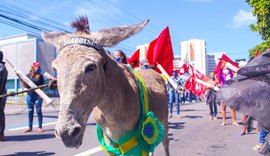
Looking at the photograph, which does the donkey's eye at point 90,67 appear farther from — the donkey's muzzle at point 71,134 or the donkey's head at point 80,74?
the donkey's muzzle at point 71,134

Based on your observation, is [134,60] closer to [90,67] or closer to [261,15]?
[90,67]

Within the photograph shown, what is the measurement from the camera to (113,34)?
99.2 inches

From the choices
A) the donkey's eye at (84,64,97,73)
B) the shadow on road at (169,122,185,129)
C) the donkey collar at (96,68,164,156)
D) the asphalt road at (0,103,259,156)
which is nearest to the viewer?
the donkey's eye at (84,64,97,73)

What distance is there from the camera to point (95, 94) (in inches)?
90.0

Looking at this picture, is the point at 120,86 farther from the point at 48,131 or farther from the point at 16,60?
the point at 16,60

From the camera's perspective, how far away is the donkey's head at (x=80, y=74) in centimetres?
197

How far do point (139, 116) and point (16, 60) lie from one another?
37.0m

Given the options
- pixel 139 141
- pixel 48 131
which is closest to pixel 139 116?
pixel 139 141

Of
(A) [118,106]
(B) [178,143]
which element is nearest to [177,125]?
(B) [178,143]

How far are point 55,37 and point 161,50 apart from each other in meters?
3.85

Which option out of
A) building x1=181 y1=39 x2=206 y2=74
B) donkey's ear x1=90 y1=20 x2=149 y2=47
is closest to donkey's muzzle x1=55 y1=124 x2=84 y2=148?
donkey's ear x1=90 y1=20 x2=149 y2=47

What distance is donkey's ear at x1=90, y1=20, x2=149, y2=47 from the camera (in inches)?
98.7

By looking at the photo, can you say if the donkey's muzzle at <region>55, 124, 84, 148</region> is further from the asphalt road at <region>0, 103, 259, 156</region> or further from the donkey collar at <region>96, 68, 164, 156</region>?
the asphalt road at <region>0, 103, 259, 156</region>

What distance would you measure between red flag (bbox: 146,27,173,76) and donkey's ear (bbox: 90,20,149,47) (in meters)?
3.76
